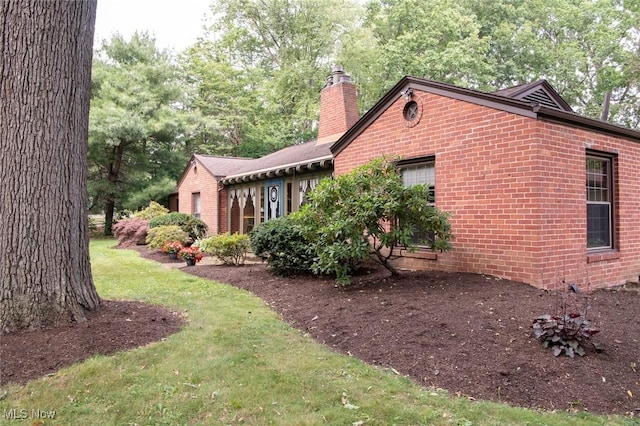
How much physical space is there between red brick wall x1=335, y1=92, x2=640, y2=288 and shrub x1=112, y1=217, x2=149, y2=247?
1280 cm

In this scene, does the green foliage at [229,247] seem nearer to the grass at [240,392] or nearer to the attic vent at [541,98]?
the grass at [240,392]

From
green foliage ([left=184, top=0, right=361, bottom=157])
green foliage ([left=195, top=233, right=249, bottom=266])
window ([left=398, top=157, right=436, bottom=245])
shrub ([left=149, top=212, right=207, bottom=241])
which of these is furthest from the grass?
green foliage ([left=184, top=0, right=361, bottom=157])

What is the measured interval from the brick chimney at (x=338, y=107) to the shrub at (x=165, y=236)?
5.60 m

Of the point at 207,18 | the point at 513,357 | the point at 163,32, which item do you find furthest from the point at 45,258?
the point at 207,18

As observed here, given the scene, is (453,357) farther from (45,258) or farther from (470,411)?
(45,258)

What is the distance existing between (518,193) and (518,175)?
259 millimetres

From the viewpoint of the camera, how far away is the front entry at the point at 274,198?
43.2ft

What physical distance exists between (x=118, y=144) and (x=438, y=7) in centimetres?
1927

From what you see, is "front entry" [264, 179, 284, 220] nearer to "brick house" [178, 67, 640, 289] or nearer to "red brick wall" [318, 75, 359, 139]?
"red brick wall" [318, 75, 359, 139]

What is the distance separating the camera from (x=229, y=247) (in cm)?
1043

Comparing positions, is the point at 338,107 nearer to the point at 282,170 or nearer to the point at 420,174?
the point at 282,170

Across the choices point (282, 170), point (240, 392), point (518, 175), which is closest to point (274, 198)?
point (282, 170)

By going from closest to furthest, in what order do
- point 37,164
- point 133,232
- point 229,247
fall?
point 37,164, point 229,247, point 133,232
